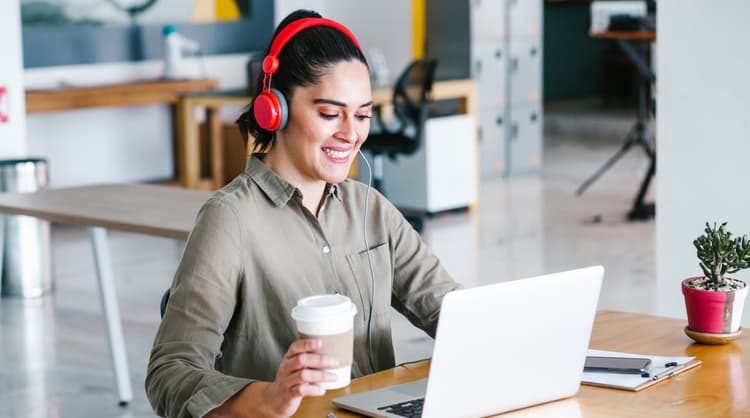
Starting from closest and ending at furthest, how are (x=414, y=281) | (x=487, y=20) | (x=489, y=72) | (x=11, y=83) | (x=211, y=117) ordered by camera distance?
1. (x=414, y=281)
2. (x=11, y=83)
3. (x=211, y=117)
4. (x=487, y=20)
5. (x=489, y=72)

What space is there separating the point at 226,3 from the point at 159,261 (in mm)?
2970

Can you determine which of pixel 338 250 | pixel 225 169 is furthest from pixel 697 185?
pixel 225 169

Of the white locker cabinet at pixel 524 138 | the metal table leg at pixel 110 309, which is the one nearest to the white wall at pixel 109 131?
the white locker cabinet at pixel 524 138

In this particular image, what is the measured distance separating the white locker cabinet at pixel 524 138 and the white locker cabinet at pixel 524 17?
566 millimetres

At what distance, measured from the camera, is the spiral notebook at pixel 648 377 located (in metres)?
1.75

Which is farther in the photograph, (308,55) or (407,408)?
(308,55)

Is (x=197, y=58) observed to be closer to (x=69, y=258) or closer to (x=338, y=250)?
(x=69, y=258)

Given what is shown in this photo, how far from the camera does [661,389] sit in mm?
1735

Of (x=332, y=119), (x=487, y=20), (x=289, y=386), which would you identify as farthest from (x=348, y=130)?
(x=487, y=20)

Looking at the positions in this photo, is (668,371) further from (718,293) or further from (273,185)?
(273,185)

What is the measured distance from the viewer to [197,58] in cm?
826

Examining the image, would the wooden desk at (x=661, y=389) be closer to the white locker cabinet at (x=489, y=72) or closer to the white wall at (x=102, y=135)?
the white wall at (x=102, y=135)

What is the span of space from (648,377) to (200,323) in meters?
0.67

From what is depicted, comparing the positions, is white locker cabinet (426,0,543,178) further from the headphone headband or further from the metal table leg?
the headphone headband
